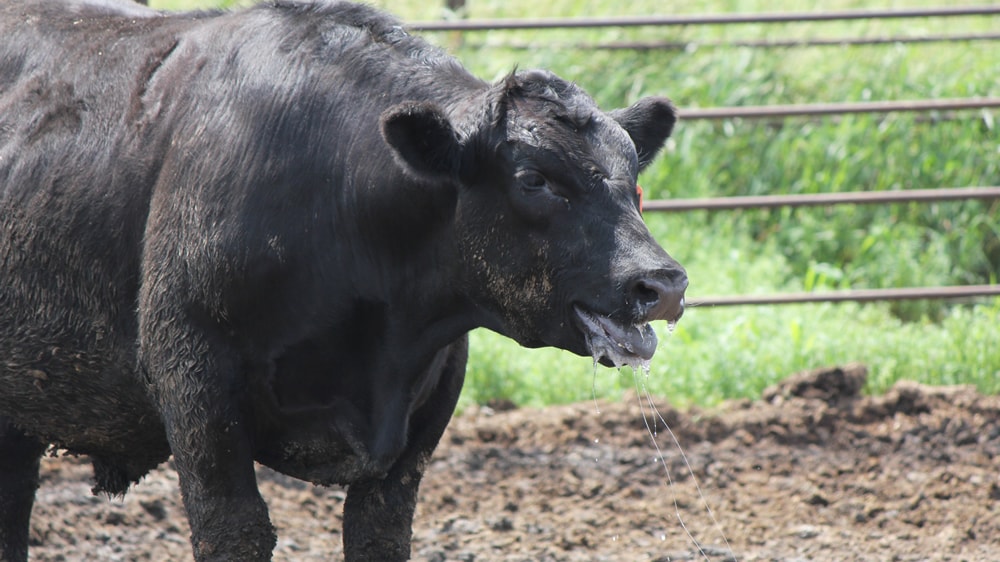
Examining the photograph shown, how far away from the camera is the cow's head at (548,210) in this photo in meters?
3.29

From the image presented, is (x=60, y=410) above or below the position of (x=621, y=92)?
below

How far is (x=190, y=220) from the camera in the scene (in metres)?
3.64

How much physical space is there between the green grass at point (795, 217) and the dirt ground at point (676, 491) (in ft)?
1.31

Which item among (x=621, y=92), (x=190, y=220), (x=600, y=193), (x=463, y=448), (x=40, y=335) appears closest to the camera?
(x=600, y=193)

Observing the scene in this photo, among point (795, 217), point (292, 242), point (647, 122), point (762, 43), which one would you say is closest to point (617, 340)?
point (647, 122)

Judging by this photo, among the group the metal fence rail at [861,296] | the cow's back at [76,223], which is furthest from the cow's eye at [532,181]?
the metal fence rail at [861,296]

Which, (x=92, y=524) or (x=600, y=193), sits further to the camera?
(x=92, y=524)

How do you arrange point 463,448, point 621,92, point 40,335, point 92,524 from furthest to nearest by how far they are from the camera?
point 621,92 → point 463,448 → point 92,524 → point 40,335

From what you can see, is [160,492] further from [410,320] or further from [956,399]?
[956,399]

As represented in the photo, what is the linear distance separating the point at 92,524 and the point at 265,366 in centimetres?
207

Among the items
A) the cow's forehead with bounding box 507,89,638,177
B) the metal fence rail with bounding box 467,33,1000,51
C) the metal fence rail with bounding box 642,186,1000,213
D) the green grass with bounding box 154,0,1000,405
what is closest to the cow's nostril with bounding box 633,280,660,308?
the cow's forehead with bounding box 507,89,638,177

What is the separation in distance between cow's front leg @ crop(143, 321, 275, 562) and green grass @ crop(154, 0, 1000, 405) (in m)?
3.14

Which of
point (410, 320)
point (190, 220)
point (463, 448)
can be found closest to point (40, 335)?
point (190, 220)

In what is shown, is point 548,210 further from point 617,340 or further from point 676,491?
point 676,491
